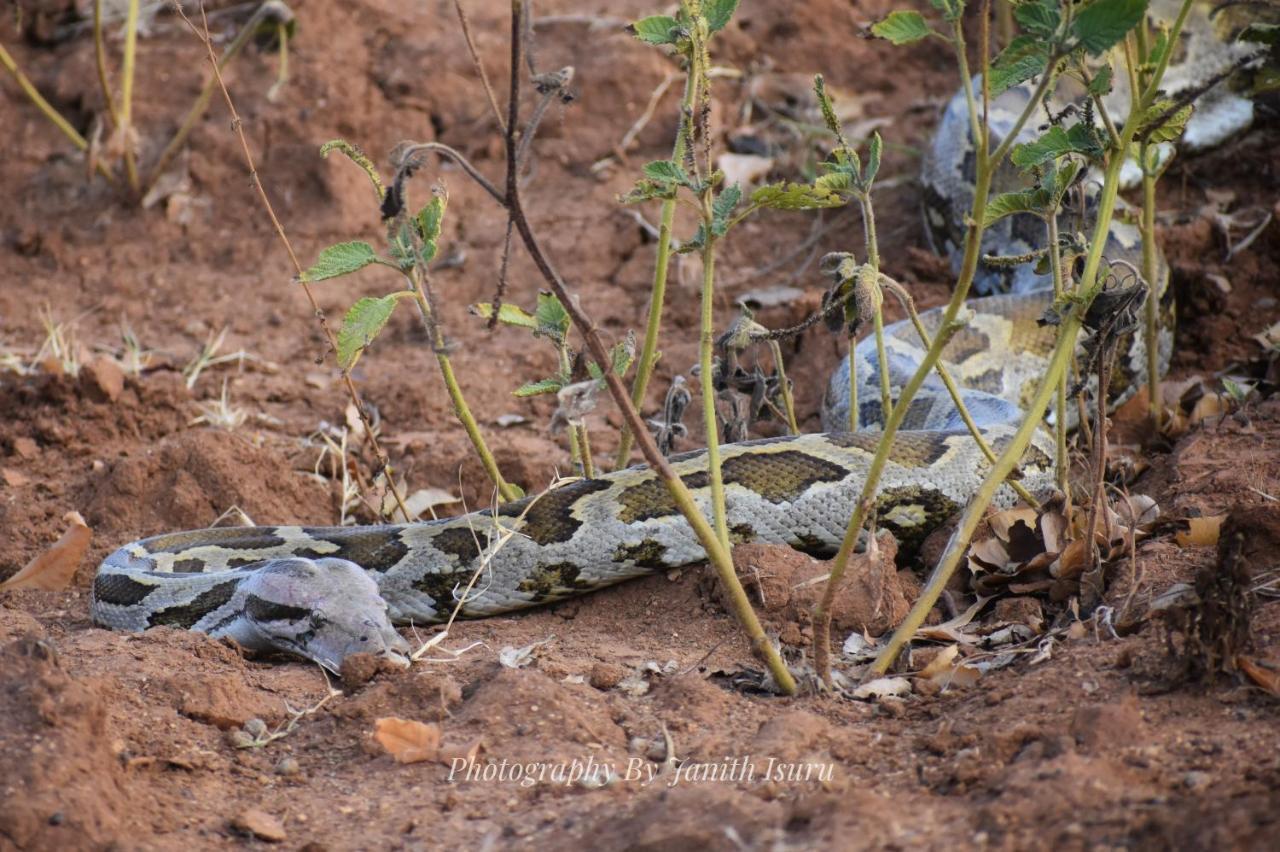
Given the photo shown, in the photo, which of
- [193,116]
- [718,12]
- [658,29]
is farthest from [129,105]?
[718,12]

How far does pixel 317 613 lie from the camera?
16.8ft

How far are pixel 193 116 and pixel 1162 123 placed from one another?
706 centimetres

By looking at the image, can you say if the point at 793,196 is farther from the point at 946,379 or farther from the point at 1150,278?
the point at 1150,278

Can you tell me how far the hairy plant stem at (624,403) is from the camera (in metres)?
3.43

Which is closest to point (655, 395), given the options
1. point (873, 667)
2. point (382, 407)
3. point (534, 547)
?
point (382, 407)

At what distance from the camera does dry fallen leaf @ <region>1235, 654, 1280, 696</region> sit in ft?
11.7

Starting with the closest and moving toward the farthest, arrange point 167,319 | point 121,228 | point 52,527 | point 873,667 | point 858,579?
point 873,667 < point 858,579 < point 52,527 < point 167,319 < point 121,228

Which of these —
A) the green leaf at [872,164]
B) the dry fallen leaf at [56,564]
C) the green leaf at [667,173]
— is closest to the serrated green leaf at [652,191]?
the green leaf at [667,173]

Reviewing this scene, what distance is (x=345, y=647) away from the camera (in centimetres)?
495

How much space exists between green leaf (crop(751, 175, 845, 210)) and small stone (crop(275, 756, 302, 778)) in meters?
2.20

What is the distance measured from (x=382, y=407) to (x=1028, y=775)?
5053 mm

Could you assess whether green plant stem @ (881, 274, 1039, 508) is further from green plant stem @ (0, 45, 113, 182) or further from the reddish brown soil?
green plant stem @ (0, 45, 113, 182)

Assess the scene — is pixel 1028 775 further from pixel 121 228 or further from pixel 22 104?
pixel 22 104

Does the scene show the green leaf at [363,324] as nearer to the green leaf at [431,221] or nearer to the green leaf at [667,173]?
the green leaf at [431,221]
